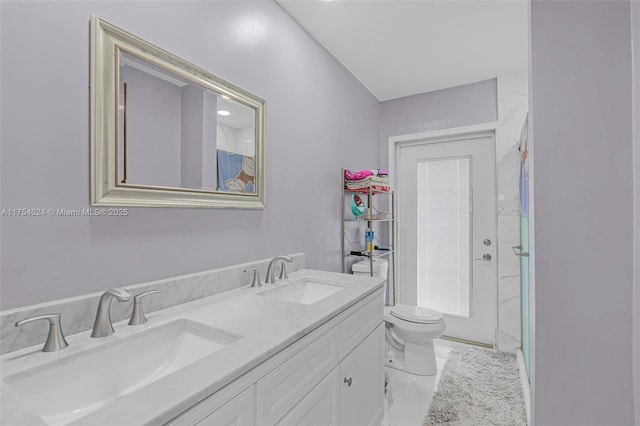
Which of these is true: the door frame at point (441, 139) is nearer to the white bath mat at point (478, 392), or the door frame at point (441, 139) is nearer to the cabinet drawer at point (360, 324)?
the white bath mat at point (478, 392)

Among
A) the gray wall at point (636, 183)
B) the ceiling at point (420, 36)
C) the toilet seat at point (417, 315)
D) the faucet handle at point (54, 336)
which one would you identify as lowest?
the toilet seat at point (417, 315)

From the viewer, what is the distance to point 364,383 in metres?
1.47

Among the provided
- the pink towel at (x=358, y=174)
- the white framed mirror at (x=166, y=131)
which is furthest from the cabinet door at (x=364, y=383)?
the pink towel at (x=358, y=174)

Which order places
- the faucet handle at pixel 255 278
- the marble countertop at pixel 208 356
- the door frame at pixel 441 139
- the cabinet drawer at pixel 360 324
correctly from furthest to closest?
1. the door frame at pixel 441 139
2. the faucet handle at pixel 255 278
3. the cabinet drawer at pixel 360 324
4. the marble countertop at pixel 208 356

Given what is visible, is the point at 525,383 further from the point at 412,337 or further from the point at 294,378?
the point at 294,378

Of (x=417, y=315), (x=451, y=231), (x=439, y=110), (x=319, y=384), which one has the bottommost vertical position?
(x=417, y=315)

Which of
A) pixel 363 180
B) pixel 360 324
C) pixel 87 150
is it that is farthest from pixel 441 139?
pixel 87 150

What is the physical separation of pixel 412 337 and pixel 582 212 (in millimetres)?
1673

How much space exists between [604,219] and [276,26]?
5.84 ft

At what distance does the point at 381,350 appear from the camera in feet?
5.51

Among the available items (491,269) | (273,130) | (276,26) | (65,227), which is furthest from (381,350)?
(276,26)

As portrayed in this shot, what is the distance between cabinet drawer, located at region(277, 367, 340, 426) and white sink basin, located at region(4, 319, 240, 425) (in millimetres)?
313

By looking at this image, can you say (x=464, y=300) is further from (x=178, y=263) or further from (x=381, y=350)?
(x=178, y=263)

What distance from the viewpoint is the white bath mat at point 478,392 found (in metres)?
1.79
